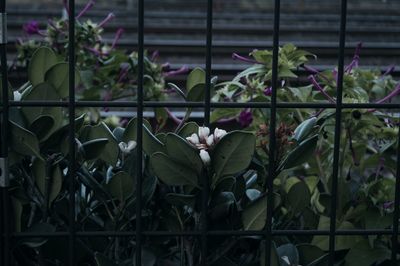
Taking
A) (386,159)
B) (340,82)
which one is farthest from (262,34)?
(340,82)

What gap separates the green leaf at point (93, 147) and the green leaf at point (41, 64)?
34 centimetres

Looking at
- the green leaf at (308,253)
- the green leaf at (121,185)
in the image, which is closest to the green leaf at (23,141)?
the green leaf at (121,185)

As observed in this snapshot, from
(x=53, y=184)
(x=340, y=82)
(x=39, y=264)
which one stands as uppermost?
(x=340, y=82)

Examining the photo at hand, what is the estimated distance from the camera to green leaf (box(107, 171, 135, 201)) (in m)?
1.94

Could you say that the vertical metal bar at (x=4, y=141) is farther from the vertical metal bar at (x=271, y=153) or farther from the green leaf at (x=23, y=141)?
Result: the vertical metal bar at (x=271, y=153)

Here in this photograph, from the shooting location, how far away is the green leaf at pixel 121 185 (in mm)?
1944

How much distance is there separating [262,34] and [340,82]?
5701mm

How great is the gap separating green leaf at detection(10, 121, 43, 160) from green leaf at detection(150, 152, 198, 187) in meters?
0.35

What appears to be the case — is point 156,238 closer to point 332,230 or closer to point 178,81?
point 332,230

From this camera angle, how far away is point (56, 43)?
3.28 m

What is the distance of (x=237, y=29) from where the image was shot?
759cm

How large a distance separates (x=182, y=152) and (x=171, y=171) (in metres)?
0.06

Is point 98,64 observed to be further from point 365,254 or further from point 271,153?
point 365,254

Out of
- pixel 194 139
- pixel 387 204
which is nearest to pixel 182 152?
pixel 194 139
